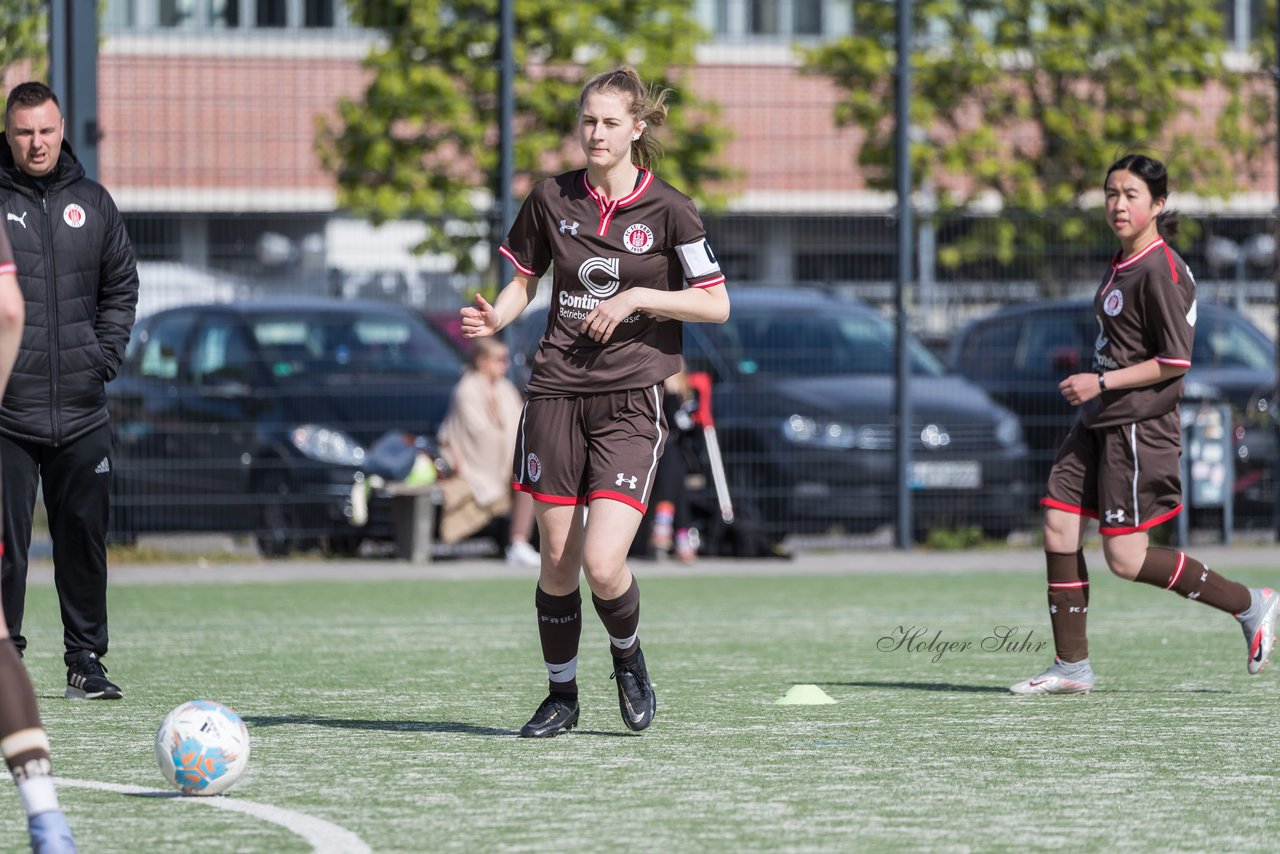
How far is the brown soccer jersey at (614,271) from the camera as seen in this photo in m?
6.75

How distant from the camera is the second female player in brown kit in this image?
22.0 feet

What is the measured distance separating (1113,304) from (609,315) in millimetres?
2360

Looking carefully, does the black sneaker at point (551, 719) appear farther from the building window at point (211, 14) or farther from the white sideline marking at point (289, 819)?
the building window at point (211, 14)

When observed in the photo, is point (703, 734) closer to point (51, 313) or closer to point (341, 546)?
point (51, 313)

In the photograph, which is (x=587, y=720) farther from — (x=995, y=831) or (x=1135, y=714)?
(x=995, y=831)

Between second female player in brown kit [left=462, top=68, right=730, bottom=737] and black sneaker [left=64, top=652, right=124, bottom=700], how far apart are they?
1935 mm

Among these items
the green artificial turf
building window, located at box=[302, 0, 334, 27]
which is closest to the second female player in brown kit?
the green artificial turf

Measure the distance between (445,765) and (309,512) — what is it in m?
8.81

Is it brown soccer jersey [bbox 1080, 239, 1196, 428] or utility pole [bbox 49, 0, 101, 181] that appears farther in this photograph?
utility pole [bbox 49, 0, 101, 181]

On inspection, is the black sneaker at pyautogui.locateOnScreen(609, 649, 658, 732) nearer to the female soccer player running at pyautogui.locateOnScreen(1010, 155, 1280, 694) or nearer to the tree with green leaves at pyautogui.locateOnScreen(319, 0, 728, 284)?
the female soccer player running at pyautogui.locateOnScreen(1010, 155, 1280, 694)

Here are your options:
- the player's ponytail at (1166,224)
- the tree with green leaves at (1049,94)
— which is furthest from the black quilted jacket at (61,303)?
the tree with green leaves at (1049,94)

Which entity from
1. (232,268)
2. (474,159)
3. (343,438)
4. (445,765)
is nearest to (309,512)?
(343,438)

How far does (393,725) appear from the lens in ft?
23.8

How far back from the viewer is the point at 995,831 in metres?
5.26
